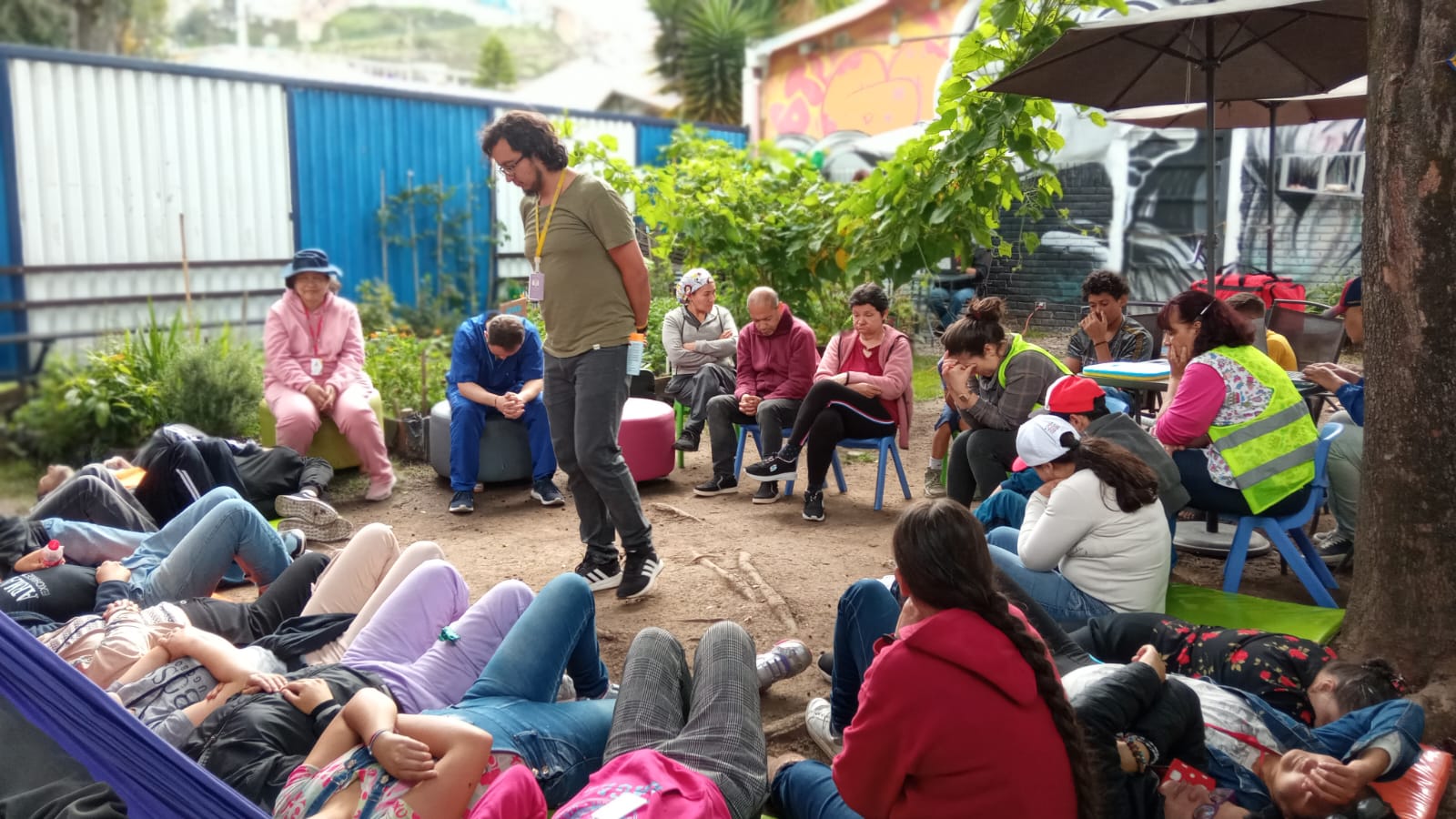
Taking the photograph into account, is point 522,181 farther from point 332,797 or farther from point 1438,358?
point 1438,358

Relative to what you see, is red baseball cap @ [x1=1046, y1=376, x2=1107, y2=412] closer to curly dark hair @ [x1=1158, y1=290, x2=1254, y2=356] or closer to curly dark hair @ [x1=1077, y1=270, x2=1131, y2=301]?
curly dark hair @ [x1=1158, y1=290, x2=1254, y2=356]

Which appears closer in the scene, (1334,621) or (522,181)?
(1334,621)

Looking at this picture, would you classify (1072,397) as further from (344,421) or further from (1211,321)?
(344,421)

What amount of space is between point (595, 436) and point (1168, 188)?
799 centimetres

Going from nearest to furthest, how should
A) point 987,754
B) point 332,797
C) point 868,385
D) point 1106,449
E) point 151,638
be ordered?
point 987,754 → point 332,797 → point 151,638 → point 1106,449 → point 868,385

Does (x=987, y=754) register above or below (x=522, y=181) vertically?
below

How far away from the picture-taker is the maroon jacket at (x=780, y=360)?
5809 millimetres

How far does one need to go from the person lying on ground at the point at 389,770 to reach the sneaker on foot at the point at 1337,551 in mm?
3698

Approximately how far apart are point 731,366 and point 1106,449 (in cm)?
356

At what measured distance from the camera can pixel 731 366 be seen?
256 inches

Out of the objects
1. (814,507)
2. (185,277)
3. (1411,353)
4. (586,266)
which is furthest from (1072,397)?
(185,277)

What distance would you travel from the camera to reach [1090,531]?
310cm

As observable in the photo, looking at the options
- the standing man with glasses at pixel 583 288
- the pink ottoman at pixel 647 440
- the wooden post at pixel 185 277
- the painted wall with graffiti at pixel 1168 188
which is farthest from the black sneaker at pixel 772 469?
the wooden post at pixel 185 277

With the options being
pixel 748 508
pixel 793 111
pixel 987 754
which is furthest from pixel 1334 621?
pixel 793 111
